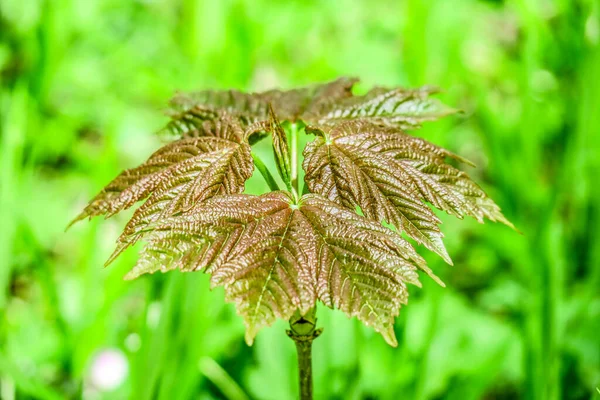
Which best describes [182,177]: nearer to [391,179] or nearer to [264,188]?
[391,179]

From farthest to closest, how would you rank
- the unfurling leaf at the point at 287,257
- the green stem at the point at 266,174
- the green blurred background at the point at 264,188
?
the green blurred background at the point at 264,188 → the green stem at the point at 266,174 → the unfurling leaf at the point at 287,257

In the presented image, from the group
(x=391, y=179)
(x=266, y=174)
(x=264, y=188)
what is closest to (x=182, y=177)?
(x=266, y=174)

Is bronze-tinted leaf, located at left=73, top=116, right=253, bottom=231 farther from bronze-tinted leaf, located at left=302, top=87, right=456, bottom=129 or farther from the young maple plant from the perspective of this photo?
bronze-tinted leaf, located at left=302, top=87, right=456, bottom=129

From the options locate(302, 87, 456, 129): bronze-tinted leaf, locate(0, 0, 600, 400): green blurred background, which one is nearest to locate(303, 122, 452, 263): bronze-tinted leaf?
locate(302, 87, 456, 129): bronze-tinted leaf

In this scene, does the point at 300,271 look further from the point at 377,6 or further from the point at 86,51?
the point at 377,6

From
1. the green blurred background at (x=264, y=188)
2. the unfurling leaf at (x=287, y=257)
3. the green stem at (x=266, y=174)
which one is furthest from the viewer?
the green blurred background at (x=264, y=188)

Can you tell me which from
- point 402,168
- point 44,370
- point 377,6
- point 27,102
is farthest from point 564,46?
point 44,370

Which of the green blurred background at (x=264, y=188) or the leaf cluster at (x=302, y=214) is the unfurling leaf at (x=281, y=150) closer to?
the leaf cluster at (x=302, y=214)

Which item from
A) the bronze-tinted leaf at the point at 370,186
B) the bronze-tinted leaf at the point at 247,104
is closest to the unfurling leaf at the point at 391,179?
the bronze-tinted leaf at the point at 370,186
